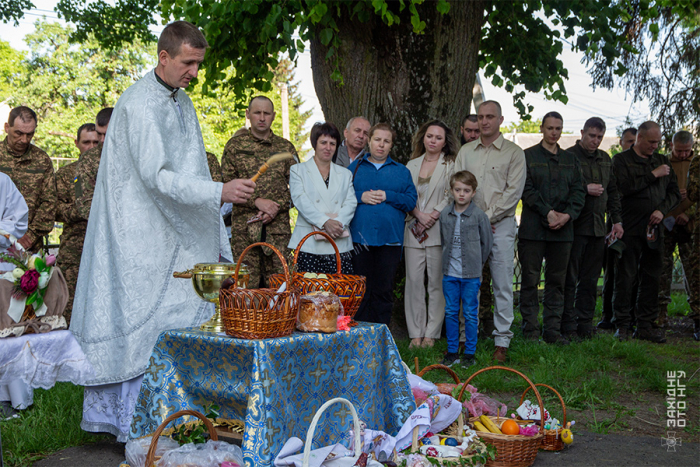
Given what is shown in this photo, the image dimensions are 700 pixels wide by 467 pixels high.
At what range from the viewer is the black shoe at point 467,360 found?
5.20 meters

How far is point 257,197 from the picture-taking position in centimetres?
571

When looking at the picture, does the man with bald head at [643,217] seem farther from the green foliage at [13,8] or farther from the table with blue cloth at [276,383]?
the green foliage at [13,8]

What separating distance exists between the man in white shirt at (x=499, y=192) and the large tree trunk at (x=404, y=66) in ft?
2.31

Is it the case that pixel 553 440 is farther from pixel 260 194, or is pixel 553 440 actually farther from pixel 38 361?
pixel 260 194

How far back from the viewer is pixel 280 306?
98.5 inches

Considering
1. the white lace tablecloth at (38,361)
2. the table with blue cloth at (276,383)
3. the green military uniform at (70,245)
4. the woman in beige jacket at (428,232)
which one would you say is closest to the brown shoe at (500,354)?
the woman in beige jacket at (428,232)

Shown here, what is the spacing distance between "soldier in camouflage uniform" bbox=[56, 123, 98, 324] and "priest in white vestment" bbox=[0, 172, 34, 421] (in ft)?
5.12

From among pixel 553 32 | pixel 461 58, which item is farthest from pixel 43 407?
pixel 553 32

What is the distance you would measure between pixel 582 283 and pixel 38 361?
5.27 metres

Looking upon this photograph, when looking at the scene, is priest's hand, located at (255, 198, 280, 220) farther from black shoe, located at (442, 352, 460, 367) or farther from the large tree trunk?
black shoe, located at (442, 352, 460, 367)

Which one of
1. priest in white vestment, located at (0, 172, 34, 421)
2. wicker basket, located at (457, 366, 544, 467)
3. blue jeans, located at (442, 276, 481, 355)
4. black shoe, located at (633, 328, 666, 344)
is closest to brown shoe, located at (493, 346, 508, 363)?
blue jeans, located at (442, 276, 481, 355)

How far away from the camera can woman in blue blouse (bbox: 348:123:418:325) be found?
5.32 metres

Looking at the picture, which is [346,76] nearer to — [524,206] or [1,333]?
[524,206]

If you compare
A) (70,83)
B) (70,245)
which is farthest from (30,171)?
(70,83)
